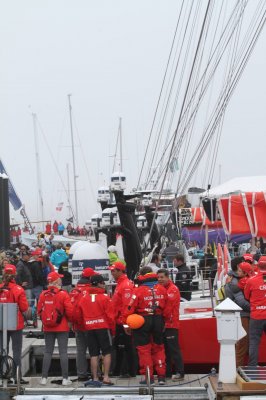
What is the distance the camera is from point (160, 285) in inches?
511

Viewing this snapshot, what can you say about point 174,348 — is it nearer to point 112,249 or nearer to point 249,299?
point 249,299

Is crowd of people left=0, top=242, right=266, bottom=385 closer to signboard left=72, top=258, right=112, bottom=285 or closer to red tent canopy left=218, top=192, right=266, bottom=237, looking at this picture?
signboard left=72, top=258, right=112, bottom=285

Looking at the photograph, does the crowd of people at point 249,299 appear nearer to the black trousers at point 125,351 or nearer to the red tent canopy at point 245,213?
the black trousers at point 125,351

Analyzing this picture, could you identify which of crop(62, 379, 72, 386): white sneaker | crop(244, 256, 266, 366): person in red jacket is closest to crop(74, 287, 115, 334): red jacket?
crop(62, 379, 72, 386): white sneaker

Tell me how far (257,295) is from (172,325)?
57.9 inches

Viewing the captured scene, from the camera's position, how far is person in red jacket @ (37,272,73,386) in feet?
42.4

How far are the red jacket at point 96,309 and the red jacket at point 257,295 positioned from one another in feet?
6.88

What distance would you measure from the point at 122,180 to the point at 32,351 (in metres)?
5.43

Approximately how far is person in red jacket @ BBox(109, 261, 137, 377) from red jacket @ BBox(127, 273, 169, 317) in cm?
13

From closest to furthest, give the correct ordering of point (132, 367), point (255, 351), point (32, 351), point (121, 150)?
1. point (255, 351)
2. point (132, 367)
3. point (32, 351)
4. point (121, 150)

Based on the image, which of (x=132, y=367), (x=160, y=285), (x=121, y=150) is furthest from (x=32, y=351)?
(x=121, y=150)

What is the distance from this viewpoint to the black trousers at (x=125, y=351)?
45.0 ft

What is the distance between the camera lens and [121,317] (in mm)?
13156

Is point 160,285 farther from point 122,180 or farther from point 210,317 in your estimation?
point 122,180
